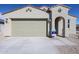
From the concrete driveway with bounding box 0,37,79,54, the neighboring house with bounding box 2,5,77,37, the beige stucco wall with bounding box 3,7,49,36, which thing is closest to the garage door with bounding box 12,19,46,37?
the neighboring house with bounding box 2,5,77,37

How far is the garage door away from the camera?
58.6ft

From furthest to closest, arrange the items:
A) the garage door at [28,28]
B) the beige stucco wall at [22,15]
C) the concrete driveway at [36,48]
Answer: the beige stucco wall at [22,15] < the garage door at [28,28] < the concrete driveway at [36,48]

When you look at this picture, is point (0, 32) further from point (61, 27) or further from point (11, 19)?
point (61, 27)

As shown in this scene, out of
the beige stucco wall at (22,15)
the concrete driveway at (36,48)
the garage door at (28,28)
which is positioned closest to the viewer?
the concrete driveway at (36,48)

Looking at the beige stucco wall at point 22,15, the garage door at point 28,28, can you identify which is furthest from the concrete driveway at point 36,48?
the beige stucco wall at point 22,15

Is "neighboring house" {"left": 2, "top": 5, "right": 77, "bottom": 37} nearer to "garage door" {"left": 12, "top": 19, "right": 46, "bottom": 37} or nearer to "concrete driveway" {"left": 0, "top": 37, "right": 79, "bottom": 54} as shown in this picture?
"garage door" {"left": 12, "top": 19, "right": 46, "bottom": 37}

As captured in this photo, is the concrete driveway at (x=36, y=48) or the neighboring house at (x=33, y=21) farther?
the neighboring house at (x=33, y=21)

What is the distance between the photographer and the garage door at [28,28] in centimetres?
1787

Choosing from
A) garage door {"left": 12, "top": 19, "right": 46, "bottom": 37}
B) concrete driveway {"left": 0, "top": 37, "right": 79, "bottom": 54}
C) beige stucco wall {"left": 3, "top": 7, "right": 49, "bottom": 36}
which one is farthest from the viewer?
beige stucco wall {"left": 3, "top": 7, "right": 49, "bottom": 36}

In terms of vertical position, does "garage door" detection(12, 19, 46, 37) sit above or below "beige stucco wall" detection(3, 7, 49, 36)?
below

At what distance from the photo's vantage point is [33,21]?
1800 centimetres

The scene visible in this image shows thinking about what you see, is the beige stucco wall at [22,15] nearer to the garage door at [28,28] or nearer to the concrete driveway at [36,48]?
the garage door at [28,28]

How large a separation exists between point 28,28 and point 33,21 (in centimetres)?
100

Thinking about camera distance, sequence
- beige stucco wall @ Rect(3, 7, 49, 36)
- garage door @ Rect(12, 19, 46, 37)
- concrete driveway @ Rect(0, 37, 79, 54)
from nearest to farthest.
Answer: concrete driveway @ Rect(0, 37, 79, 54) → garage door @ Rect(12, 19, 46, 37) → beige stucco wall @ Rect(3, 7, 49, 36)
